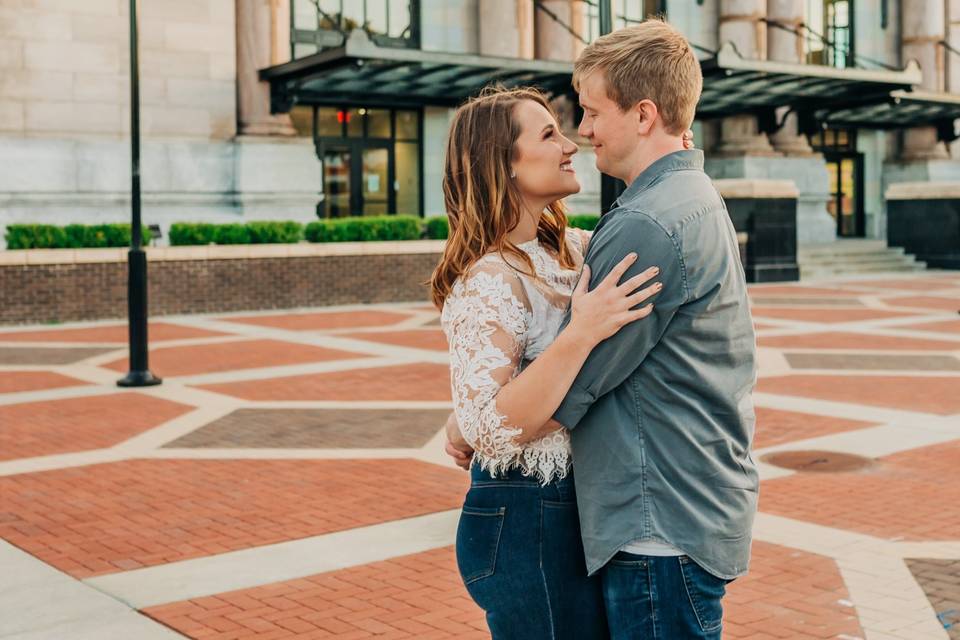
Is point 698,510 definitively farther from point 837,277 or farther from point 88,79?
point 837,277

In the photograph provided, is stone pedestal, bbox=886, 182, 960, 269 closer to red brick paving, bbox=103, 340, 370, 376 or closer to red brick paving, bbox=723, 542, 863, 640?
red brick paving, bbox=103, 340, 370, 376

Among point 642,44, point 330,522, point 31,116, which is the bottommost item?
point 330,522

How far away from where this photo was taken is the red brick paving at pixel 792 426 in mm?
9367

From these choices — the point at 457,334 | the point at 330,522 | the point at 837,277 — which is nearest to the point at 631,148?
the point at 457,334

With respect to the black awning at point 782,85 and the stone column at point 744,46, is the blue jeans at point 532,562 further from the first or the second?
the stone column at point 744,46

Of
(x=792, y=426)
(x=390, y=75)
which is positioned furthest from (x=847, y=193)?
(x=792, y=426)

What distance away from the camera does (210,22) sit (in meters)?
24.8

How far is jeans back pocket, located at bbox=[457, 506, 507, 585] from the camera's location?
2.70 meters

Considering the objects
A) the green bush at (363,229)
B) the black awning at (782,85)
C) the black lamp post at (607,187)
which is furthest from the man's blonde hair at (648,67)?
the black awning at (782,85)

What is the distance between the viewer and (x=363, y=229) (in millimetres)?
23344

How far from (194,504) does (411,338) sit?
9.40m

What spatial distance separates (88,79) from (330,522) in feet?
61.4

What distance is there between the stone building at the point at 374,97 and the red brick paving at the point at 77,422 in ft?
40.5

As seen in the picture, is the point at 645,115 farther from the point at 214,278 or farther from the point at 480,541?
the point at 214,278
